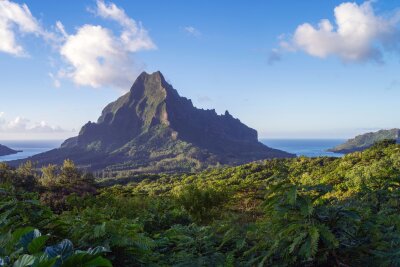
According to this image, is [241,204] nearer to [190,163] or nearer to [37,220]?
[37,220]

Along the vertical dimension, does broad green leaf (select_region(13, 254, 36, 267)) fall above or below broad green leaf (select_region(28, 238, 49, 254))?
above

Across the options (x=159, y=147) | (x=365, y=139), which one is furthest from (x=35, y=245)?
(x=365, y=139)

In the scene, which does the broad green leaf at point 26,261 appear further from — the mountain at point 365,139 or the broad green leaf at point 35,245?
the mountain at point 365,139

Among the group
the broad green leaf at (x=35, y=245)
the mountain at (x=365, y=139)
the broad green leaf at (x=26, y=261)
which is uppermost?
the mountain at (x=365, y=139)

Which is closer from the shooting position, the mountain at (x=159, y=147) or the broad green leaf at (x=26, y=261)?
the broad green leaf at (x=26, y=261)

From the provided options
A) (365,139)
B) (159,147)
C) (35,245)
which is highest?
(365,139)

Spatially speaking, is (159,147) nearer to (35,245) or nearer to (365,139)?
(365,139)

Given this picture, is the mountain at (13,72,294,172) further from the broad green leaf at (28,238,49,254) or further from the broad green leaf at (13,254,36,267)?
the broad green leaf at (13,254,36,267)

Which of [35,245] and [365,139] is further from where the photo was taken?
[365,139]

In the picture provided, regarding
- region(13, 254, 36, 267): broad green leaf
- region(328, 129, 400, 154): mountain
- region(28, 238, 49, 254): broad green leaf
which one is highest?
region(328, 129, 400, 154): mountain

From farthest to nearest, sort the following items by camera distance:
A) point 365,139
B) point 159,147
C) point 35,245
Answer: point 159,147 → point 365,139 → point 35,245

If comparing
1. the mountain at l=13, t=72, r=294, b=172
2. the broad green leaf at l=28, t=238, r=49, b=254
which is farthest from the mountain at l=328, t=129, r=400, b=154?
the broad green leaf at l=28, t=238, r=49, b=254

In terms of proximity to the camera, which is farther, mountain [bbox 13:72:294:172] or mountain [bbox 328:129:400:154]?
mountain [bbox 328:129:400:154]

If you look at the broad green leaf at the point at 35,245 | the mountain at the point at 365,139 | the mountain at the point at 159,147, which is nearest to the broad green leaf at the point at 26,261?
the broad green leaf at the point at 35,245
